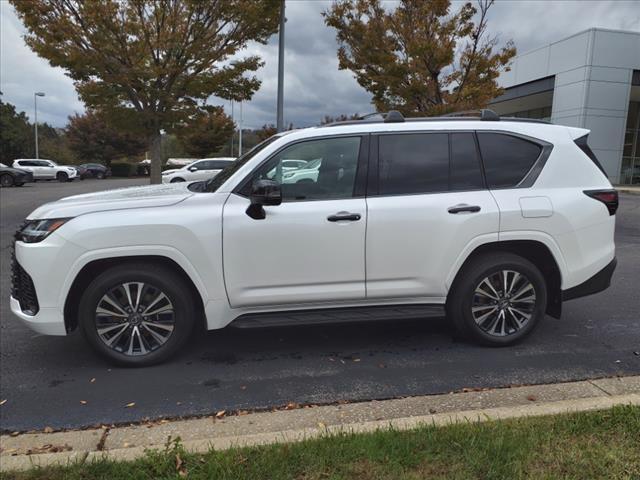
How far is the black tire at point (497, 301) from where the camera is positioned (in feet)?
13.7

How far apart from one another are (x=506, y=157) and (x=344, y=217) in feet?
4.97

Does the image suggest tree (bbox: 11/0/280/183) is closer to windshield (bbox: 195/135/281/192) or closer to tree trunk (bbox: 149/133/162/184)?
tree trunk (bbox: 149/133/162/184)

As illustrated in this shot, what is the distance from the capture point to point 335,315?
4.04m

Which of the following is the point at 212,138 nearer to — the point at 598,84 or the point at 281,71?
the point at 598,84

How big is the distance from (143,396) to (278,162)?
6.53 ft

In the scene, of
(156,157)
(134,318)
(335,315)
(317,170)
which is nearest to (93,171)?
(156,157)

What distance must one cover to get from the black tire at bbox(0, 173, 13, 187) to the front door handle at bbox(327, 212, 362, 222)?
97.9 ft

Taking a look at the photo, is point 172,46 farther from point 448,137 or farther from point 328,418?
point 328,418

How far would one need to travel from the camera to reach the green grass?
2.48m

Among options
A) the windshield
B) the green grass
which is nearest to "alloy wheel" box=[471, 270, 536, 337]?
the green grass

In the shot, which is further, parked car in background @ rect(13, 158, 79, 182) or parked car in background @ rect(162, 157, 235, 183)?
parked car in background @ rect(13, 158, 79, 182)

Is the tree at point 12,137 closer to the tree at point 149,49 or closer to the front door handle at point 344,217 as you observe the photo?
the tree at point 149,49

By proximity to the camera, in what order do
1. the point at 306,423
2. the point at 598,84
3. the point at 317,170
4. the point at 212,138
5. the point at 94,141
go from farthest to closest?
1. the point at 94,141
2. the point at 212,138
3. the point at 598,84
4. the point at 317,170
5. the point at 306,423

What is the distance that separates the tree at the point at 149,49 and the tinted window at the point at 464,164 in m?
9.20
